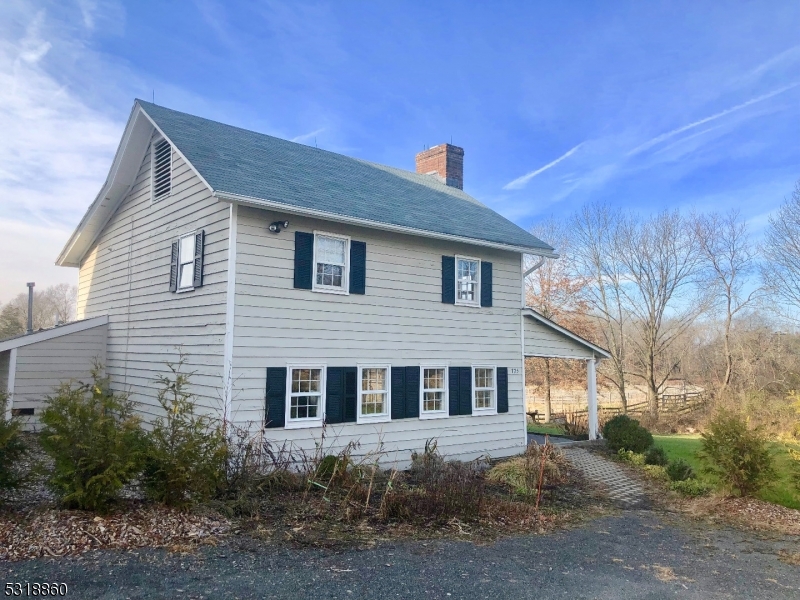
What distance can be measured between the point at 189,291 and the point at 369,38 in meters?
8.84

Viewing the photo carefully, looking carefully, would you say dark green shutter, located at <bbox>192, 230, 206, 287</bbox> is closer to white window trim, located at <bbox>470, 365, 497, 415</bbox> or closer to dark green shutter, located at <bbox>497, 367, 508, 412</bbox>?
white window trim, located at <bbox>470, 365, 497, 415</bbox>

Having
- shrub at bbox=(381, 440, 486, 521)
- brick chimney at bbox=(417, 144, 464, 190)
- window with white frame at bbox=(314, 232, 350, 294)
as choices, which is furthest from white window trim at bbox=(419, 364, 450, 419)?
brick chimney at bbox=(417, 144, 464, 190)

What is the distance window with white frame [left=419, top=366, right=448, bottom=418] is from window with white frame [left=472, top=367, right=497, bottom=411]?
1.00 m

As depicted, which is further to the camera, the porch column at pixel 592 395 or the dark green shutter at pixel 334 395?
the porch column at pixel 592 395

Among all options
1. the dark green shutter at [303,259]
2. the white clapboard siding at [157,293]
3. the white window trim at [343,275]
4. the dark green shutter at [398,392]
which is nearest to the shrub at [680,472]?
the dark green shutter at [398,392]

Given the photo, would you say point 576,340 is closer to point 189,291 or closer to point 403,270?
point 403,270

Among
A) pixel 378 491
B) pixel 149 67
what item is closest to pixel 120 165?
pixel 149 67

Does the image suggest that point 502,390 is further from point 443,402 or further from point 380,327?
point 380,327

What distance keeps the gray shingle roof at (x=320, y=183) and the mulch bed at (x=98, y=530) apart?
Answer: 5.38 m

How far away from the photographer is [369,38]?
15.3 metres

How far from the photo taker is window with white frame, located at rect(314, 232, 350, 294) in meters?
11.2

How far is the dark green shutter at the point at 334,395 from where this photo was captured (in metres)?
11.0

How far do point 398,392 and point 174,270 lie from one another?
5.46 meters

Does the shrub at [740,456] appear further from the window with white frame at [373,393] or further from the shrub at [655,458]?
the window with white frame at [373,393]
